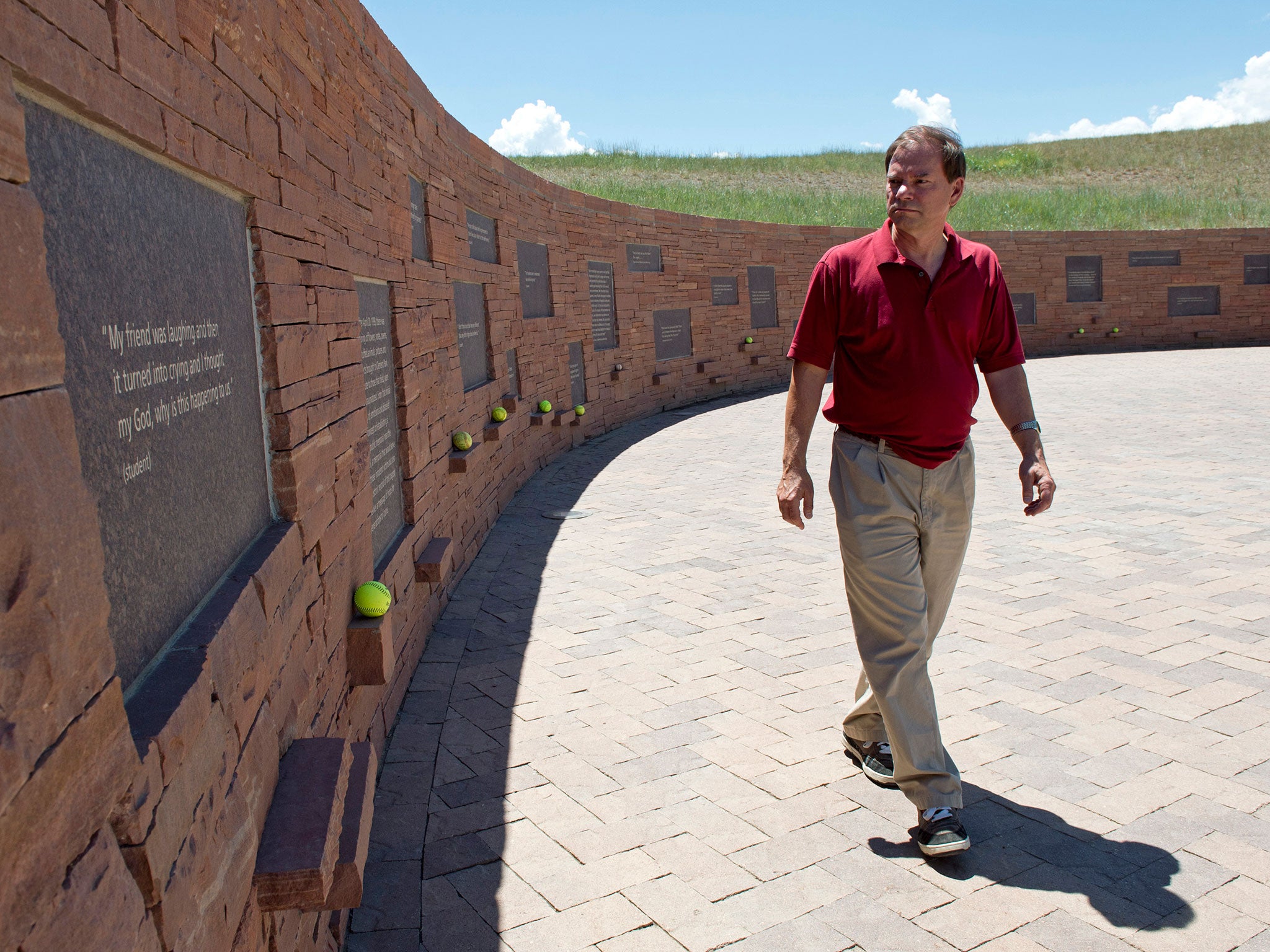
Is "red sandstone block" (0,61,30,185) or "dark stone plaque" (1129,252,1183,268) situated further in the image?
"dark stone plaque" (1129,252,1183,268)

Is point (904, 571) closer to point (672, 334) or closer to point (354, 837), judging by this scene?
point (354, 837)

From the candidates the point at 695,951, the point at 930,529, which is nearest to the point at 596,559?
the point at 930,529

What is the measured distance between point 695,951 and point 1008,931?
0.78m

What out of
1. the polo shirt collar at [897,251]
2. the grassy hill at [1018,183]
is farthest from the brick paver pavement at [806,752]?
the grassy hill at [1018,183]

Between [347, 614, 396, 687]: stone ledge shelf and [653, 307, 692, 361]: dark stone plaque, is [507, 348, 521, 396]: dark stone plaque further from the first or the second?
[653, 307, 692, 361]: dark stone plaque

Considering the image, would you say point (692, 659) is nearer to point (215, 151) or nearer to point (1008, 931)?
point (1008, 931)

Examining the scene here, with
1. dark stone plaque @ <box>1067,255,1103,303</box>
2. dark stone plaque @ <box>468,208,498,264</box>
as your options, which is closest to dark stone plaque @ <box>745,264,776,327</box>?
dark stone plaque @ <box>1067,255,1103,303</box>

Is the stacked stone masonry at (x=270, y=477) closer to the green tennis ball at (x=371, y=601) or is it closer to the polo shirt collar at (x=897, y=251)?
the green tennis ball at (x=371, y=601)

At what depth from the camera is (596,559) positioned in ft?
20.3

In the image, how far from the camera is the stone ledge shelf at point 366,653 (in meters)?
3.32

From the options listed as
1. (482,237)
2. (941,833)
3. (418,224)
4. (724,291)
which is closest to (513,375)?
(482,237)

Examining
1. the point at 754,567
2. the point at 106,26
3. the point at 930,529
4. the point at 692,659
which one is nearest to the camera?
the point at 106,26

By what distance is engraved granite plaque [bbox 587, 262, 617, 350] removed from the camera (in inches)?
466

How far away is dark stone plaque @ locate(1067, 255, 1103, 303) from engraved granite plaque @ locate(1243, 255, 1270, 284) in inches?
127
